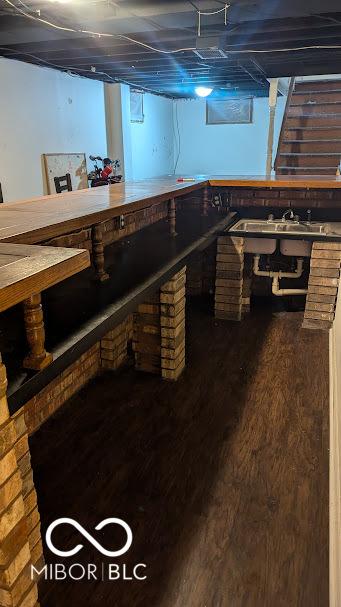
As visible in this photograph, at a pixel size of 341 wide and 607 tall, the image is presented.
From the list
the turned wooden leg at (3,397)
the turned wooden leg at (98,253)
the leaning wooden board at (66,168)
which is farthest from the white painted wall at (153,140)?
the turned wooden leg at (3,397)

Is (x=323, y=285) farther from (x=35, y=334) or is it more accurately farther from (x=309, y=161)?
(x=35, y=334)

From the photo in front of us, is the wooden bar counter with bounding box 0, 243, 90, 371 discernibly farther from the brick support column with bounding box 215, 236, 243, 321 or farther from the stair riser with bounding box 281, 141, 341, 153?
the stair riser with bounding box 281, 141, 341, 153

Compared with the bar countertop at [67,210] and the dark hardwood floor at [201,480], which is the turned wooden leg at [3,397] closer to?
the bar countertop at [67,210]

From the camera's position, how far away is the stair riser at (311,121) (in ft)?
20.7

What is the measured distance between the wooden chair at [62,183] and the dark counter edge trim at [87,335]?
322 centimetres

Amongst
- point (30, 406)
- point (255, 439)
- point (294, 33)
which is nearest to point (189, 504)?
point (255, 439)

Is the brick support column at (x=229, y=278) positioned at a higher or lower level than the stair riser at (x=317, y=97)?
lower

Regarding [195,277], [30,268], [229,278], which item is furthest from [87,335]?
[195,277]

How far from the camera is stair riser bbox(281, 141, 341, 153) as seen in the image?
20.4ft

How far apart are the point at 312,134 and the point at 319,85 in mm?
966

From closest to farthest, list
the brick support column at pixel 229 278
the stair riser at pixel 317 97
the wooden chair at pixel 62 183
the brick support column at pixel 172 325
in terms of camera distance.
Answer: the brick support column at pixel 172 325 < the brick support column at pixel 229 278 < the wooden chair at pixel 62 183 < the stair riser at pixel 317 97

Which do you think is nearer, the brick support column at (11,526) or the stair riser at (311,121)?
the brick support column at (11,526)

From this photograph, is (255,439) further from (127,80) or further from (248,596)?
(127,80)

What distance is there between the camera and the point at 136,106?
825 cm
